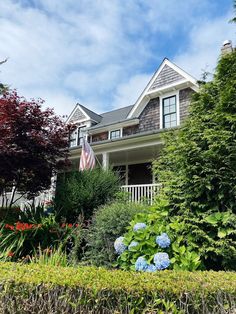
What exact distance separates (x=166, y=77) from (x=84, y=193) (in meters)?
8.11

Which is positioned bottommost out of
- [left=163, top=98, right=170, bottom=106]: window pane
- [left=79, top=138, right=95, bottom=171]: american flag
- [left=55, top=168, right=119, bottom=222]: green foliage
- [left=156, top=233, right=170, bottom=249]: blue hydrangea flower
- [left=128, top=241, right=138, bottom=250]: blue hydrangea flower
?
[left=128, top=241, right=138, bottom=250]: blue hydrangea flower

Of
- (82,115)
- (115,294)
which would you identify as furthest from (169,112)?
(115,294)

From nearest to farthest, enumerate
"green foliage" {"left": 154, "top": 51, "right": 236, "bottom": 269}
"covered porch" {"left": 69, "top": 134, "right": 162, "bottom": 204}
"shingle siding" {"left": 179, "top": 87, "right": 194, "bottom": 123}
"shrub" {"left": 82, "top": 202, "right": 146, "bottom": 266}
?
"green foliage" {"left": 154, "top": 51, "right": 236, "bottom": 269}
"shrub" {"left": 82, "top": 202, "right": 146, "bottom": 266}
"covered porch" {"left": 69, "top": 134, "right": 162, "bottom": 204}
"shingle siding" {"left": 179, "top": 87, "right": 194, "bottom": 123}

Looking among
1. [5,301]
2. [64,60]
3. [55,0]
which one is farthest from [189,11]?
[5,301]

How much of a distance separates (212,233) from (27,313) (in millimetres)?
2566

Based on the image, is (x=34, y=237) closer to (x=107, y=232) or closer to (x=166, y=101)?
(x=107, y=232)

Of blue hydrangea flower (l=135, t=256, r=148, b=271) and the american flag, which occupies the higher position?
the american flag

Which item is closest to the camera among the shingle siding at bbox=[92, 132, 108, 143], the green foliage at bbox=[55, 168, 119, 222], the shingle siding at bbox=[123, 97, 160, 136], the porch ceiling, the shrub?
the shrub

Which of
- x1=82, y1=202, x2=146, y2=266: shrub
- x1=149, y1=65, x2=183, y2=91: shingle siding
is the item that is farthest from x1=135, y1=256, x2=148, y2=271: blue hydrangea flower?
x1=149, y1=65, x2=183, y2=91: shingle siding

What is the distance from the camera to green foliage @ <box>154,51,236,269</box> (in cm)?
362

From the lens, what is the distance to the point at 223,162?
155 inches

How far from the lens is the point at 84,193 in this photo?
7430mm

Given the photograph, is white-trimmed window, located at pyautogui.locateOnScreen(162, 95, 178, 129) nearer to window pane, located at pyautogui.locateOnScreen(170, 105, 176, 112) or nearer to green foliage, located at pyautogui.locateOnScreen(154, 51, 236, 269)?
window pane, located at pyautogui.locateOnScreen(170, 105, 176, 112)

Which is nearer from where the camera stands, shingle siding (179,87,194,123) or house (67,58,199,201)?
house (67,58,199,201)
